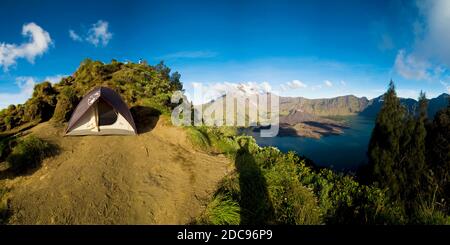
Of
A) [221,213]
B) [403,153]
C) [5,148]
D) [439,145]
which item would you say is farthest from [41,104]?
[439,145]

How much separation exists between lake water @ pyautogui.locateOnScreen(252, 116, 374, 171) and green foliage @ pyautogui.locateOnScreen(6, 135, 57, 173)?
69.9 metres

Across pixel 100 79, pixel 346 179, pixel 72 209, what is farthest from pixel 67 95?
pixel 346 179

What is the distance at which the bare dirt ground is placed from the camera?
525 cm

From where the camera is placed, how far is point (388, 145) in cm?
2405

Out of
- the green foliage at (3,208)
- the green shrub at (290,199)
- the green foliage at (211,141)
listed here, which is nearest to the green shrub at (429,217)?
the green shrub at (290,199)

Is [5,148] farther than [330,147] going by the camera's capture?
No

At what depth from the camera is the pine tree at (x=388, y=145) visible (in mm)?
22516

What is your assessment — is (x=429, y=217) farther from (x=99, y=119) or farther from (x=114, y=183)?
(x=99, y=119)

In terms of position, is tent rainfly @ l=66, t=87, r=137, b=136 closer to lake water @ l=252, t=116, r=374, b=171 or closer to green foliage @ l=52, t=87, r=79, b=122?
green foliage @ l=52, t=87, r=79, b=122

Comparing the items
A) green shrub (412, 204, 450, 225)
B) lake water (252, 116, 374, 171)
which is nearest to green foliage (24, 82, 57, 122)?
green shrub (412, 204, 450, 225)

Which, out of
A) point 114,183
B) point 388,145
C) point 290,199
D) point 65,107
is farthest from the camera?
point 388,145

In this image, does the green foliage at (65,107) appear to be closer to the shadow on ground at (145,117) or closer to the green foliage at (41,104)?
the green foliage at (41,104)

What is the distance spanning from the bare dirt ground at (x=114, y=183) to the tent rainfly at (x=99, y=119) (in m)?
0.55

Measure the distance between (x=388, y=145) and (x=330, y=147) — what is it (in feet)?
260
